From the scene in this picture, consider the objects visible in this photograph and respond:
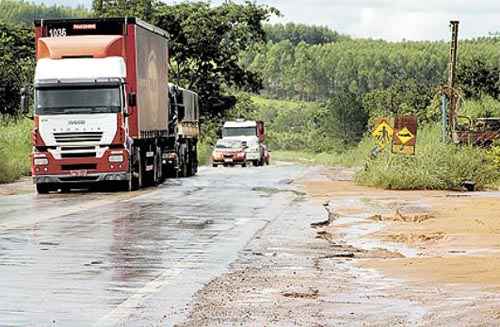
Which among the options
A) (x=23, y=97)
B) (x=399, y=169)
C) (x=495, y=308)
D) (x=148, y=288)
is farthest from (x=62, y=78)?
(x=495, y=308)

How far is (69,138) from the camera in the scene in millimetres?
31156

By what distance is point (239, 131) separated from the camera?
6712cm

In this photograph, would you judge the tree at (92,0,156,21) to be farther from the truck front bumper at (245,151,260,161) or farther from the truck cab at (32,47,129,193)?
the truck cab at (32,47,129,193)

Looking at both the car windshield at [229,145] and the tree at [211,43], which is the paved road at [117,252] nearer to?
the car windshield at [229,145]

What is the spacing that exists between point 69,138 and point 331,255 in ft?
55.9

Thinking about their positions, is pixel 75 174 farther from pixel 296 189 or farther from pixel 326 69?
pixel 326 69

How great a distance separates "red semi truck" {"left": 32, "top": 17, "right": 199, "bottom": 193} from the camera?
3106 centimetres

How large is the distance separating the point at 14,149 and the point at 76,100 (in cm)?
1569

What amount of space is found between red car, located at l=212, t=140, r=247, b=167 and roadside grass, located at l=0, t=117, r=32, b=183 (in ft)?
44.0

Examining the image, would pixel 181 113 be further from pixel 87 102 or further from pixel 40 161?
pixel 40 161

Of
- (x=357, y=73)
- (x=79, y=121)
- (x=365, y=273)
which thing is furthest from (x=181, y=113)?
(x=357, y=73)

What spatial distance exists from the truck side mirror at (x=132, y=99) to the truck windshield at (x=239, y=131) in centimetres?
3471

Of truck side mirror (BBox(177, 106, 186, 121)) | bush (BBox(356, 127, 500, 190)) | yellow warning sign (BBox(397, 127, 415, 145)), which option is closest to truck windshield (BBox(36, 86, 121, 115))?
bush (BBox(356, 127, 500, 190))

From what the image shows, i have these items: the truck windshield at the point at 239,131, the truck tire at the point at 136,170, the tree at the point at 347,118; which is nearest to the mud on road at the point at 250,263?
the truck tire at the point at 136,170
